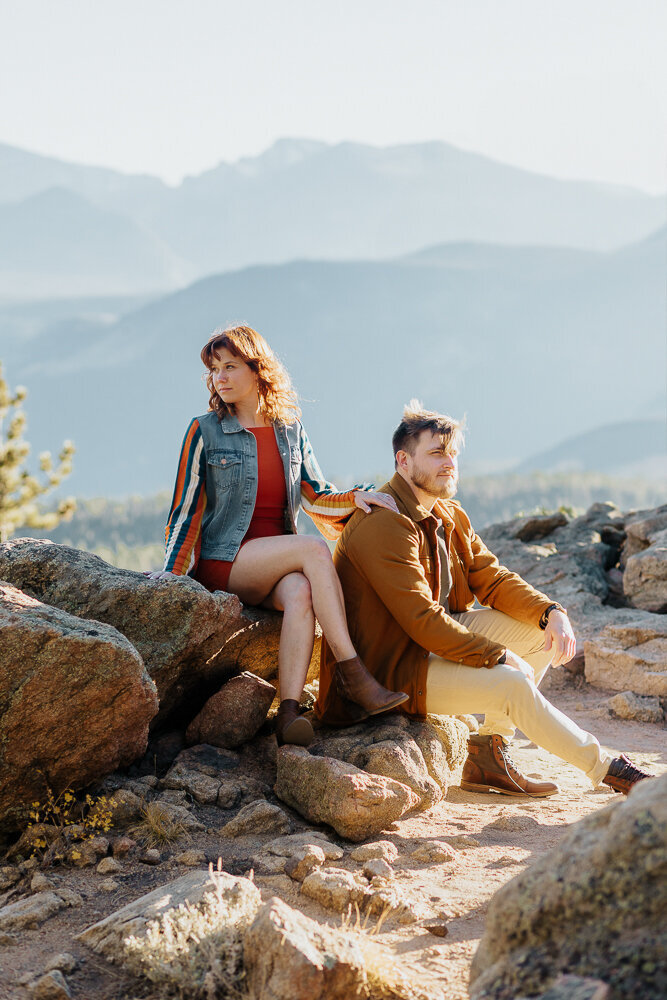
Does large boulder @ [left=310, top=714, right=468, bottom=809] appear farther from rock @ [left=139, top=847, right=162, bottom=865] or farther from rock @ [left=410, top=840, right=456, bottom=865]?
rock @ [left=139, top=847, right=162, bottom=865]

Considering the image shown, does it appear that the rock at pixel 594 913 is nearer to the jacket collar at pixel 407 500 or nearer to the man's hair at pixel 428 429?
the jacket collar at pixel 407 500

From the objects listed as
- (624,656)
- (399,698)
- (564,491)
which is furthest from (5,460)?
(564,491)

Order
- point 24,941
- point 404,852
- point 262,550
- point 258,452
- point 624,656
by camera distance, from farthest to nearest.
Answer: point 624,656 → point 258,452 → point 262,550 → point 404,852 → point 24,941

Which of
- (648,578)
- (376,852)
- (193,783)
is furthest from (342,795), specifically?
(648,578)

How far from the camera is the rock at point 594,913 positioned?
7.82 feet

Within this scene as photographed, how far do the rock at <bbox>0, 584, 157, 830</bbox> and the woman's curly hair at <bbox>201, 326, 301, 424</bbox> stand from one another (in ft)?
5.60

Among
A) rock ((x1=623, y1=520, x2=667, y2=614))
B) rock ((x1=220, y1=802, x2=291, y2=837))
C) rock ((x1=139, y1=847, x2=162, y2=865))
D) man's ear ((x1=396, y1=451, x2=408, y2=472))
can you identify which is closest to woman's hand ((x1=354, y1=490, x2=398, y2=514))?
man's ear ((x1=396, y1=451, x2=408, y2=472))

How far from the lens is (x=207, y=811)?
4703mm

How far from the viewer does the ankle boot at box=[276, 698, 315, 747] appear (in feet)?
15.8

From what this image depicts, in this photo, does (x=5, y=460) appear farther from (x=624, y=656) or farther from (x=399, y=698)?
(x=399, y=698)

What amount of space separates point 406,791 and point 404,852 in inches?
11.6

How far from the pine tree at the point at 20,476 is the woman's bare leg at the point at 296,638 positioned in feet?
46.5

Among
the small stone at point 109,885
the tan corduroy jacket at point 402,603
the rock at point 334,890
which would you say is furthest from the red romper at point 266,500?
the rock at point 334,890

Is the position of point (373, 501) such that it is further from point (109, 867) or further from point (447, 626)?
point (109, 867)
